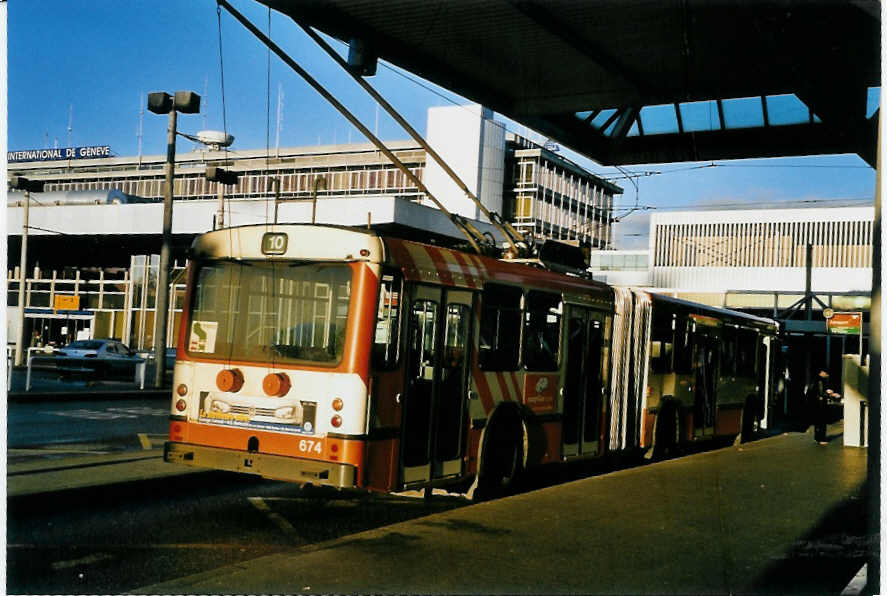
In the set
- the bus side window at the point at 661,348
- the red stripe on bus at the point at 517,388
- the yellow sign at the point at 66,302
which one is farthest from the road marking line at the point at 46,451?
the yellow sign at the point at 66,302

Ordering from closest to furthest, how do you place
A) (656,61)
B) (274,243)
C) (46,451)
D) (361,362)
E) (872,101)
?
(361,362) → (274,243) → (656,61) → (46,451) → (872,101)

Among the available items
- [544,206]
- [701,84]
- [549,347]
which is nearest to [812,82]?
[701,84]

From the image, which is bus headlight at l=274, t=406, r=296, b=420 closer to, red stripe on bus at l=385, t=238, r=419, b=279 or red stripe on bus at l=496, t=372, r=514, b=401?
red stripe on bus at l=385, t=238, r=419, b=279

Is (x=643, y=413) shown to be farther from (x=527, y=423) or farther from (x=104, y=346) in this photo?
(x=104, y=346)

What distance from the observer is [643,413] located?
14.4 m

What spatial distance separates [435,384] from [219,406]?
212cm

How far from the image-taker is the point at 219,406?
910 centimetres

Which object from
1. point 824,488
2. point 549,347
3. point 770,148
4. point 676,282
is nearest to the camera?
point 824,488

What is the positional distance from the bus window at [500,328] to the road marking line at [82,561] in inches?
169

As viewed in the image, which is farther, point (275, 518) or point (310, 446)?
point (275, 518)

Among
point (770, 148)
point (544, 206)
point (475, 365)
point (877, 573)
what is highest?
point (544, 206)

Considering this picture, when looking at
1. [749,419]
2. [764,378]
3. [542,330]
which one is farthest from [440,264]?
[764,378]

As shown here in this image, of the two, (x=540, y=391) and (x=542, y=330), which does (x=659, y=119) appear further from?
(x=540, y=391)

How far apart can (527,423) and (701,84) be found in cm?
566
